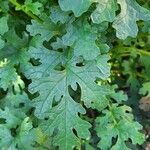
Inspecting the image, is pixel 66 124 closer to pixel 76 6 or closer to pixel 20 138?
pixel 20 138

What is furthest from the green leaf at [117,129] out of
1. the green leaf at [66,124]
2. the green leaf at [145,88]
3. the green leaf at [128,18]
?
the green leaf at [128,18]

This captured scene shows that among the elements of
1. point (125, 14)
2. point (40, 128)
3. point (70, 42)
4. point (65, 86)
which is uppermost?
point (125, 14)

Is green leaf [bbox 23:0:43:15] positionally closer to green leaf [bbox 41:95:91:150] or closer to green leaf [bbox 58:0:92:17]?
green leaf [bbox 58:0:92:17]

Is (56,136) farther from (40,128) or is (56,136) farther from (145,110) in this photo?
(145,110)

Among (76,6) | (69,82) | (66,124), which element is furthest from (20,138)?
(76,6)

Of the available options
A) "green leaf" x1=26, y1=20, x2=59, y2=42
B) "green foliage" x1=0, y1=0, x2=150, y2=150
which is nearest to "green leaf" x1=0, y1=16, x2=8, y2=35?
"green foliage" x1=0, y1=0, x2=150, y2=150

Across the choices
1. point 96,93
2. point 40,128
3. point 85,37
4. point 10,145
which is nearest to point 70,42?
point 85,37

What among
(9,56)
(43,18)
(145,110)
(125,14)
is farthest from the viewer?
(145,110)
